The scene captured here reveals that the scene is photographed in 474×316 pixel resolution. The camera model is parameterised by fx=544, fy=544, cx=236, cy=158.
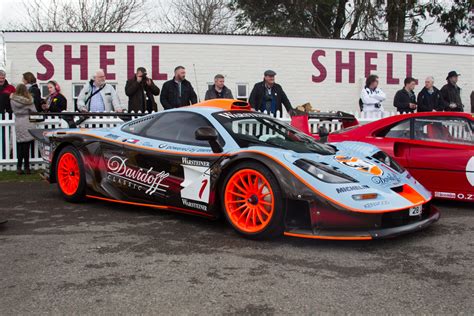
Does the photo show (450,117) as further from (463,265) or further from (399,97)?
(399,97)

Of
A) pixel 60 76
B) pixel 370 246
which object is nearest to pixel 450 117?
pixel 370 246

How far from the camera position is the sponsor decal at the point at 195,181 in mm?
5156

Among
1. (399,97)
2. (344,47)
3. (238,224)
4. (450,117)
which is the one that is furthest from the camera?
(344,47)

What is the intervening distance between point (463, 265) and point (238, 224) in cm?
188

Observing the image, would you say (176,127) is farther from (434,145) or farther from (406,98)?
(406,98)

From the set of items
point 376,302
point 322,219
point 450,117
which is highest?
point 450,117

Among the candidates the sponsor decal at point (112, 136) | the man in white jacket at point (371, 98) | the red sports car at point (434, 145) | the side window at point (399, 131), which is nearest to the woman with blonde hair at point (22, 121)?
the sponsor decal at point (112, 136)

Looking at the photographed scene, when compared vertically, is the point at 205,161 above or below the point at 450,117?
below

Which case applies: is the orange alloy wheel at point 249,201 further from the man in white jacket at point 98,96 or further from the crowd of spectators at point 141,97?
the man in white jacket at point 98,96

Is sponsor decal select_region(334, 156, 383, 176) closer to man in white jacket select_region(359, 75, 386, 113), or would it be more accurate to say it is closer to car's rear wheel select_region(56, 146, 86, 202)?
car's rear wheel select_region(56, 146, 86, 202)

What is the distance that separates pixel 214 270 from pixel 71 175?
3279mm

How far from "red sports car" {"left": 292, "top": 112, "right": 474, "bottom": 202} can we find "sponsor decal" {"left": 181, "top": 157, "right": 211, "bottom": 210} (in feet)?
6.68

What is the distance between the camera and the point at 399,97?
37.6ft

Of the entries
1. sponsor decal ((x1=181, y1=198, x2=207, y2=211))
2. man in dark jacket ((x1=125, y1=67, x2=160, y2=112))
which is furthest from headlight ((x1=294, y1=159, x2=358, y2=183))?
man in dark jacket ((x1=125, y1=67, x2=160, y2=112))
